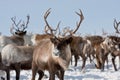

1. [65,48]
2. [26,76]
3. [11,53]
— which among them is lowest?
[26,76]

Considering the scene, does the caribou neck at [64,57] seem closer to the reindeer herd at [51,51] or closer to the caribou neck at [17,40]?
the reindeer herd at [51,51]

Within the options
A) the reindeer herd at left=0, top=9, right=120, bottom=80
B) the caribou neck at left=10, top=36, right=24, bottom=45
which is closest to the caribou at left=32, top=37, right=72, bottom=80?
the reindeer herd at left=0, top=9, right=120, bottom=80

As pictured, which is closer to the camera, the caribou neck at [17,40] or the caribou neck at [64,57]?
the caribou neck at [64,57]

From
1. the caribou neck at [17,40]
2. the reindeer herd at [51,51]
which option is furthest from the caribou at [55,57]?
the caribou neck at [17,40]

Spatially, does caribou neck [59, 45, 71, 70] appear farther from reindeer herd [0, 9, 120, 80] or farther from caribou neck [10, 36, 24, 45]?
caribou neck [10, 36, 24, 45]

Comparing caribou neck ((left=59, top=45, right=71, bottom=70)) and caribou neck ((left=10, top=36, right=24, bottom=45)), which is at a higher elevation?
caribou neck ((left=59, top=45, right=71, bottom=70))

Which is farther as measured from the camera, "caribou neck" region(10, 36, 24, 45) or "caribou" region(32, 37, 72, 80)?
"caribou neck" region(10, 36, 24, 45)

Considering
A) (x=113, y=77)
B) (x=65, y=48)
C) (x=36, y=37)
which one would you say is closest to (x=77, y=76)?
(x=113, y=77)

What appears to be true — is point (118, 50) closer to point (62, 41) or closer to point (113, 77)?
point (113, 77)

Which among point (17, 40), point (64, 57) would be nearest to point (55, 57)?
point (64, 57)

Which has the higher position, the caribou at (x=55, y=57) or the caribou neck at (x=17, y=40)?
the caribou at (x=55, y=57)

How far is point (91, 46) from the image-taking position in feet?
53.9

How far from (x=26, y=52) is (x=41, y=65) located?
2556mm

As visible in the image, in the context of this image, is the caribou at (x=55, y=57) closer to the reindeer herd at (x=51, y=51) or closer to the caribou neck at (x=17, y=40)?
the reindeer herd at (x=51, y=51)
